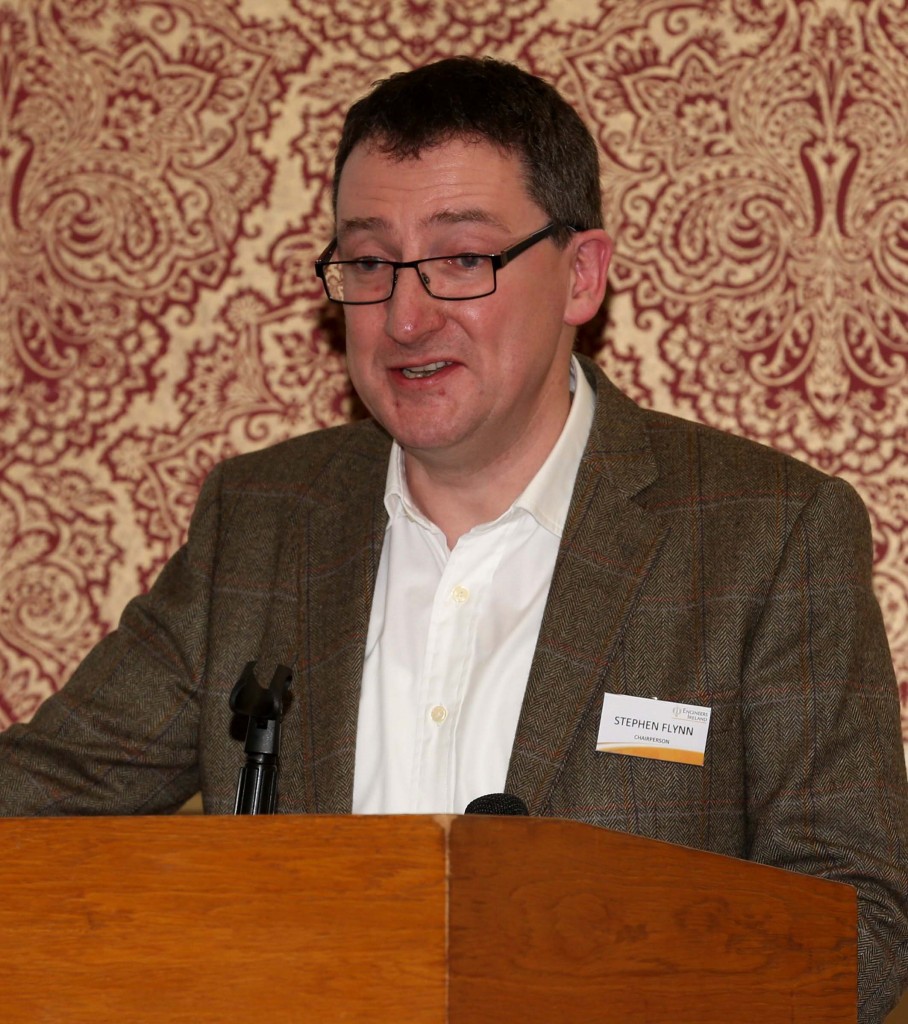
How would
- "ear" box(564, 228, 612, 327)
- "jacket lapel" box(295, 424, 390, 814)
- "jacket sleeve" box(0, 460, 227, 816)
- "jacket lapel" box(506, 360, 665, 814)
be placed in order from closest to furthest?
"jacket lapel" box(506, 360, 665, 814), "jacket lapel" box(295, 424, 390, 814), "jacket sleeve" box(0, 460, 227, 816), "ear" box(564, 228, 612, 327)

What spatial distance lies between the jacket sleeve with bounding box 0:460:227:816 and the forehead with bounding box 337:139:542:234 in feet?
1.84

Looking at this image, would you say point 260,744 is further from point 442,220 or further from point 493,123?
point 493,123

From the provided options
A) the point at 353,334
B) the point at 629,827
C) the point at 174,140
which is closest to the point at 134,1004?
the point at 629,827

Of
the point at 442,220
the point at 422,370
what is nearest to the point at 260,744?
the point at 422,370

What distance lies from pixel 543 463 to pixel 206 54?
1.08 meters

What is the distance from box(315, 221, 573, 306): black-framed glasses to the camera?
6.39 feet

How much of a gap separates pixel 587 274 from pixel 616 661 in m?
0.60

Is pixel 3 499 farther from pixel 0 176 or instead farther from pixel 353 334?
pixel 353 334

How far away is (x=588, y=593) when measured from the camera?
1922mm

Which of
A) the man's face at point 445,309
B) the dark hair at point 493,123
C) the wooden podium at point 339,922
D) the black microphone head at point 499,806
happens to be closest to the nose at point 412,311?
the man's face at point 445,309

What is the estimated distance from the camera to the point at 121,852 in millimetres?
1013

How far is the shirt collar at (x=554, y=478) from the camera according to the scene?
6.74 ft

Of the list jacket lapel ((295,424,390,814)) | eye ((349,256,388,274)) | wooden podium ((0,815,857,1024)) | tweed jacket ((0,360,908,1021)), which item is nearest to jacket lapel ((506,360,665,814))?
tweed jacket ((0,360,908,1021))

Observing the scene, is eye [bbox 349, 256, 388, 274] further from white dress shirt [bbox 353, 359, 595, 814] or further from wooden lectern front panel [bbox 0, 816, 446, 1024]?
wooden lectern front panel [bbox 0, 816, 446, 1024]
